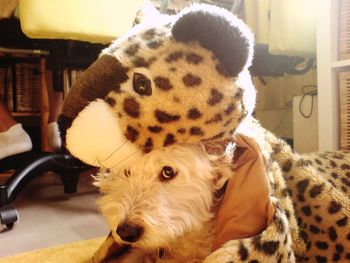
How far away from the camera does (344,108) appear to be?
3.66ft

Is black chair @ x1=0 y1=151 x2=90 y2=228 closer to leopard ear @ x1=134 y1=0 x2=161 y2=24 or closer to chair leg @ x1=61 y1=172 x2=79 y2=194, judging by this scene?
chair leg @ x1=61 y1=172 x2=79 y2=194

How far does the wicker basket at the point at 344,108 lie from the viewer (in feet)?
3.61

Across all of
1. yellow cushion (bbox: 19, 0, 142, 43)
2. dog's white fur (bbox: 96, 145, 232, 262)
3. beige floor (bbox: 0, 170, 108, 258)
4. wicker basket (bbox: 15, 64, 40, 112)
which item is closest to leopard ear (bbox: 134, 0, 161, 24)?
dog's white fur (bbox: 96, 145, 232, 262)

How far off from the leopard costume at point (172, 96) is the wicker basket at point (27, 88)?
1.70m

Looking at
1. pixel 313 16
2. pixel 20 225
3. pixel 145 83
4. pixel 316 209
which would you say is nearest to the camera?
pixel 145 83

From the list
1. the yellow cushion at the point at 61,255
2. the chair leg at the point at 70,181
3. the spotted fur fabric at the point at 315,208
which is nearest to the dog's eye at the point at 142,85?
the spotted fur fabric at the point at 315,208

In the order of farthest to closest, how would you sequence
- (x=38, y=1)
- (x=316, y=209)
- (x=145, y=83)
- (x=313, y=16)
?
(x=313, y=16), (x=38, y=1), (x=316, y=209), (x=145, y=83)

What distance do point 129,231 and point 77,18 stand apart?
2.34 ft

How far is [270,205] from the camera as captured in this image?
55 cm

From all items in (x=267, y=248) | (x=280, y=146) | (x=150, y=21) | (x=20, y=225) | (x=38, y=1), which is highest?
(x=38, y=1)

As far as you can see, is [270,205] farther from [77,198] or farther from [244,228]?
[77,198]

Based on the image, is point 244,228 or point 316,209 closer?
point 244,228

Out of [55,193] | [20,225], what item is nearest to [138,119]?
[20,225]

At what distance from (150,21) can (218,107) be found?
181mm
